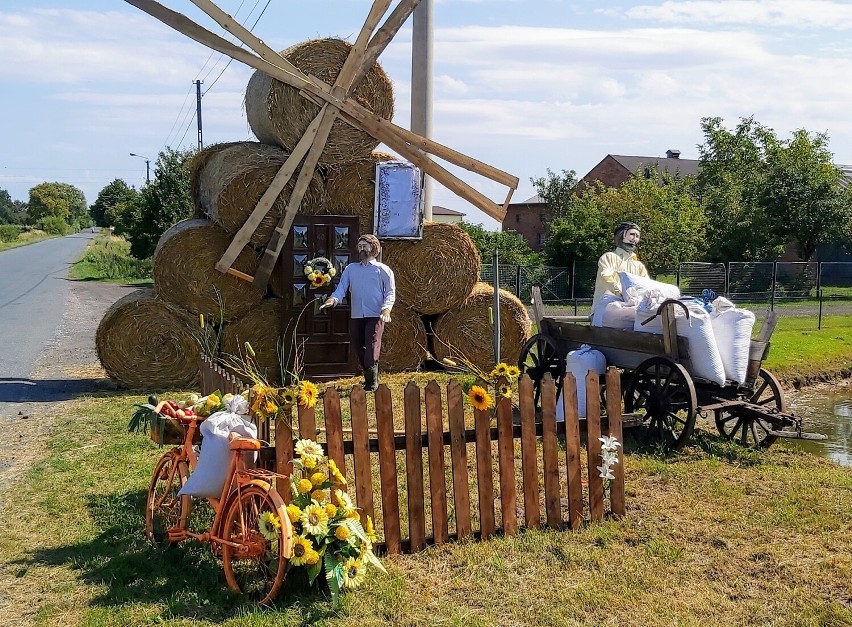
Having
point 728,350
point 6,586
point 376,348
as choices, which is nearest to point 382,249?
point 376,348

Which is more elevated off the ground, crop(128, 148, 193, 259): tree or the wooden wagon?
crop(128, 148, 193, 259): tree

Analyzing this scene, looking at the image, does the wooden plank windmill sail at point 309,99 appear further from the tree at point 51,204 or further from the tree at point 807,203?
the tree at point 51,204

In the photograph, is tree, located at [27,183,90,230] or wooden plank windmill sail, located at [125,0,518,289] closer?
wooden plank windmill sail, located at [125,0,518,289]

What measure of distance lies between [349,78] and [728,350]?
5291mm

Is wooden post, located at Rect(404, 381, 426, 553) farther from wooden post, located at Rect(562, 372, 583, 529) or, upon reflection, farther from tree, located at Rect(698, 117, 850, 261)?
tree, located at Rect(698, 117, 850, 261)

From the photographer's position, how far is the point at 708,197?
1385 inches

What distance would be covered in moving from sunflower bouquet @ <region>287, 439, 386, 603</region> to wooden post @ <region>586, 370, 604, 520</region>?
168 centimetres

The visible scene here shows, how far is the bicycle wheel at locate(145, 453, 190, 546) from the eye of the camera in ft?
16.6

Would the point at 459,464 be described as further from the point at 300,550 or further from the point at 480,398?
the point at 300,550

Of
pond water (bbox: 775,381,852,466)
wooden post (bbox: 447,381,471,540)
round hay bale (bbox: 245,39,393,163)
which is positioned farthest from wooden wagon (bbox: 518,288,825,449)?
round hay bale (bbox: 245,39,393,163)

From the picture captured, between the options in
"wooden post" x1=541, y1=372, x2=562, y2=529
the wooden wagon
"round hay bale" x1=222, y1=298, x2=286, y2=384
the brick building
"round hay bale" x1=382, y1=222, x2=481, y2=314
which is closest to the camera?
"wooden post" x1=541, y1=372, x2=562, y2=529

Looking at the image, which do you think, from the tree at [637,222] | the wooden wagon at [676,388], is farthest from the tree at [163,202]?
the wooden wagon at [676,388]

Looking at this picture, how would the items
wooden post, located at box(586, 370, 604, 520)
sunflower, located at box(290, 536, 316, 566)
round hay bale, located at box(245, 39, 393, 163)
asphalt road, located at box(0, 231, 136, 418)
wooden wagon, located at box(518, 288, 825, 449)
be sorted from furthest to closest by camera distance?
1. asphalt road, located at box(0, 231, 136, 418)
2. round hay bale, located at box(245, 39, 393, 163)
3. wooden wagon, located at box(518, 288, 825, 449)
4. wooden post, located at box(586, 370, 604, 520)
5. sunflower, located at box(290, 536, 316, 566)

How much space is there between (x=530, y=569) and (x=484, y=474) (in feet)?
2.13
